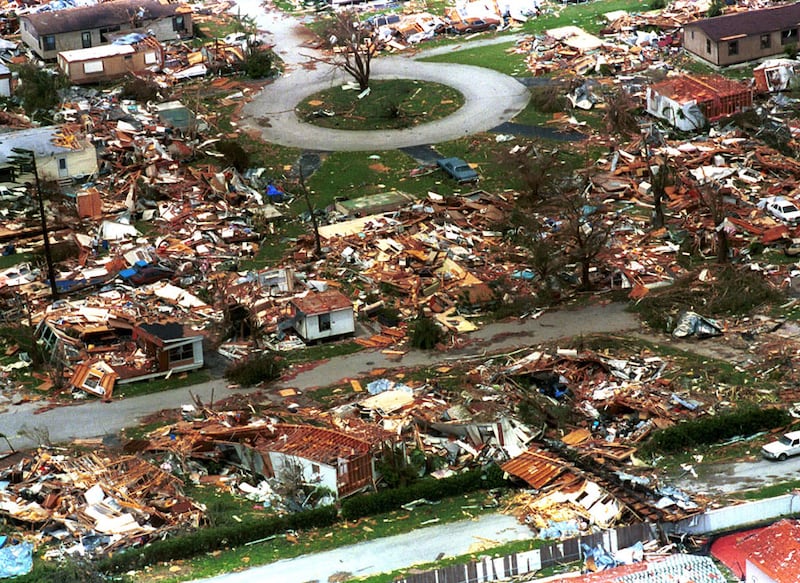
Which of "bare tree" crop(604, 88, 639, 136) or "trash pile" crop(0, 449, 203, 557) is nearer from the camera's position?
"trash pile" crop(0, 449, 203, 557)

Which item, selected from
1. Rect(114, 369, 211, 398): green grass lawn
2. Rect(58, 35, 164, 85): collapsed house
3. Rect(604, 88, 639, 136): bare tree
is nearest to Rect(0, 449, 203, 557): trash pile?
Rect(114, 369, 211, 398): green grass lawn

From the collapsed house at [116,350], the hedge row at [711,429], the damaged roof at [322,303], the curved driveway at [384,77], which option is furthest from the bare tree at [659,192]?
the collapsed house at [116,350]

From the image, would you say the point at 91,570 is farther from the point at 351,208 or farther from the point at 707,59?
the point at 707,59

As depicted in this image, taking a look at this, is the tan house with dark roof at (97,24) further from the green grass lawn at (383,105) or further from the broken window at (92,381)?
the broken window at (92,381)

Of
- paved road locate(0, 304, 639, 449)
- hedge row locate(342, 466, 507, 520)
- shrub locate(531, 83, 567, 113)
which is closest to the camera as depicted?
hedge row locate(342, 466, 507, 520)

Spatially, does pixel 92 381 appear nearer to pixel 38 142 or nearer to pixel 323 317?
pixel 323 317

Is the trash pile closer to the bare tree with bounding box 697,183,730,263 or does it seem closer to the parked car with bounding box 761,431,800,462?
the parked car with bounding box 761,431,800,462

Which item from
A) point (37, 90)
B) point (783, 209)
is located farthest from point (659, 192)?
point (37, 90)

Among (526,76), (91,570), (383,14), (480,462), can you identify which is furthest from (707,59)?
(91,570)
